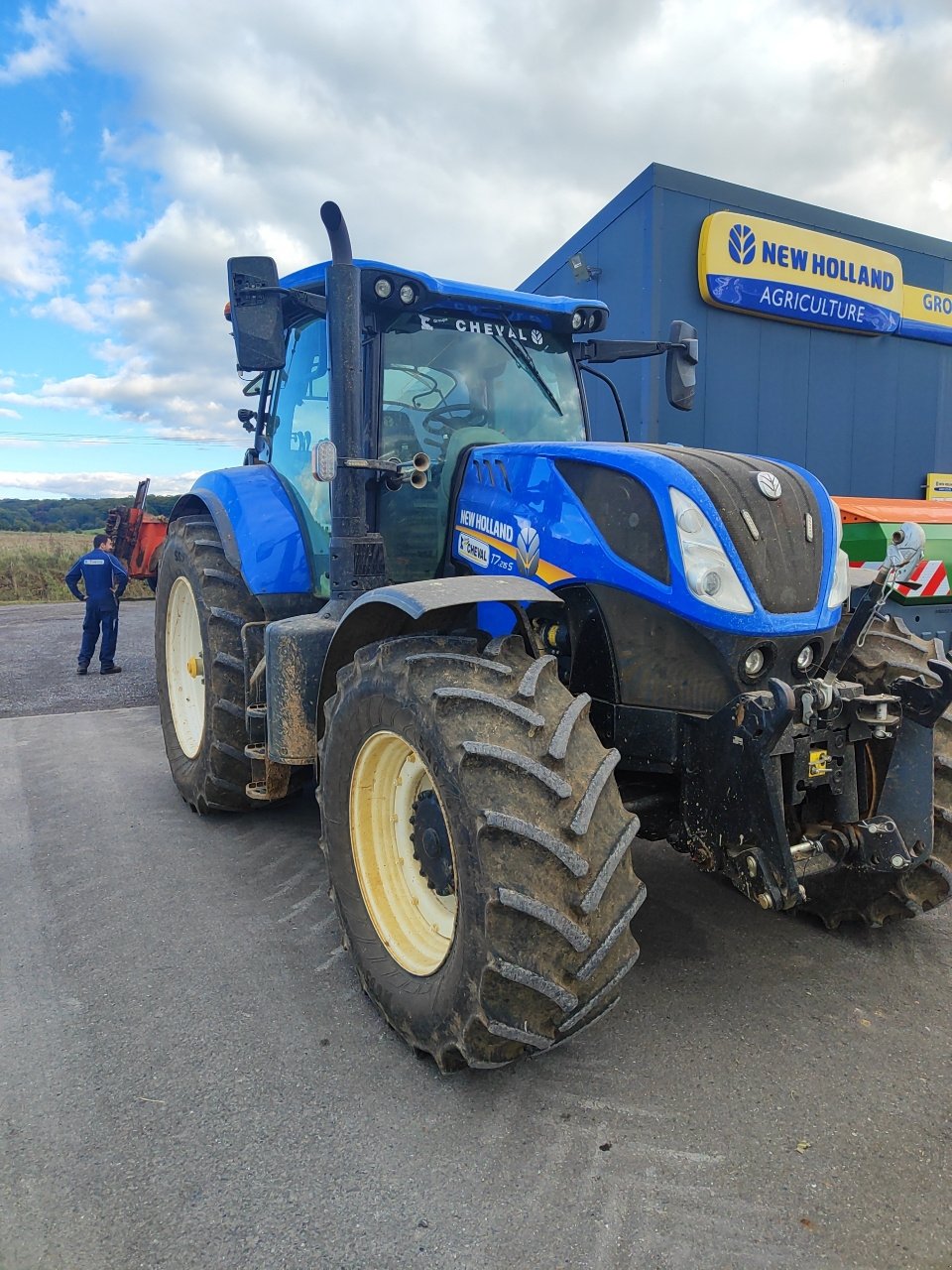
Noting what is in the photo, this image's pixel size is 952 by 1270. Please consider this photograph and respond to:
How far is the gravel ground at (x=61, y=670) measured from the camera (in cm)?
762

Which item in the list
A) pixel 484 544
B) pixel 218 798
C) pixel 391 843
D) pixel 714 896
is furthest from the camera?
pixel 218 798

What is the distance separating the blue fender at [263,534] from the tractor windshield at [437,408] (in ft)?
2.13

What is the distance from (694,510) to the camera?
239 centimetres

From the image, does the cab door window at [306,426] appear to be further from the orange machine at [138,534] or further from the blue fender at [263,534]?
the orange machine at [138,534]

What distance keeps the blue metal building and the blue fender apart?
3.33 metres

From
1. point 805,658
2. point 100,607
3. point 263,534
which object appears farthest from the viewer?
point 100,607

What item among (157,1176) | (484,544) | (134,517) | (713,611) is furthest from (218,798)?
(134,517)

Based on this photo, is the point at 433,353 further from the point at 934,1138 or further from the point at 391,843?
the point at 934,1138

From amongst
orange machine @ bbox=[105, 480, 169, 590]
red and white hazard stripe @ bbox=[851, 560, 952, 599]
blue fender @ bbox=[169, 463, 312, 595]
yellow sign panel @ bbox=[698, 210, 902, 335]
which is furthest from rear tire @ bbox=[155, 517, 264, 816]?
orange machine @ bbox=[105, 480, 169, 590]

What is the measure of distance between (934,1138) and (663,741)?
1.15 metres

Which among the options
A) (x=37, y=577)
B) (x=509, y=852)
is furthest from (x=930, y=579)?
(x=37, y=577)

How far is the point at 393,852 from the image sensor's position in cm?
270

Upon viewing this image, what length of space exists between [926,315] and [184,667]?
27.0 ft

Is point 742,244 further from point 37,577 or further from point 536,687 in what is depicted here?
point 37,577
